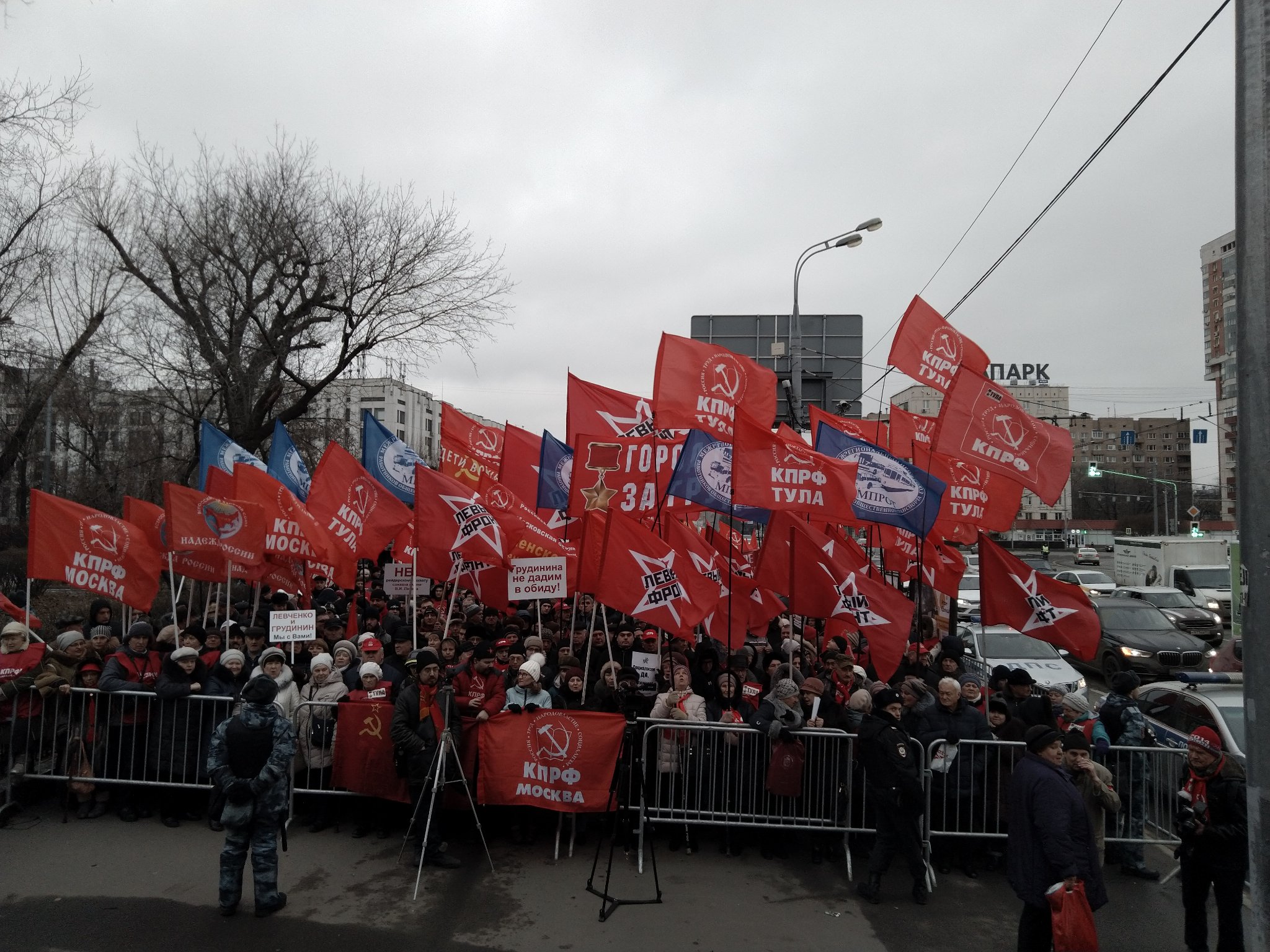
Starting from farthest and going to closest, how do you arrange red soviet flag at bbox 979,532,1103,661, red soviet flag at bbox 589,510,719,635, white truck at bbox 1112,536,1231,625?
white truck at bbox 1112,536,1231,625, red soviet flag at bbox 979,532,1103,661, red soviet flag at bbox 589,510,719,635

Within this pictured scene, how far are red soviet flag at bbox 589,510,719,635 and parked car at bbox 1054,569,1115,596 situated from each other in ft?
70.3

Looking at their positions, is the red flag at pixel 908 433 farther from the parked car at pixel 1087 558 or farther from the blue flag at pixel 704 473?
the parked car at pixel 1087 558

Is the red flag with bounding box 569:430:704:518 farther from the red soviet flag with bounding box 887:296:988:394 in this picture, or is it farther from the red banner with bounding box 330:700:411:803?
the red banner with bounding box 330:700:411:803

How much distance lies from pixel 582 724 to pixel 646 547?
6.67 ft

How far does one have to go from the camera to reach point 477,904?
234 inches

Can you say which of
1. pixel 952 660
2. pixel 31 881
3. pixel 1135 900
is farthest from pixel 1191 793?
pixel 31 881

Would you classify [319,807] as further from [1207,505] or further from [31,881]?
[1207,505]

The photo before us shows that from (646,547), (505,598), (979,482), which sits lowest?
(505,598)

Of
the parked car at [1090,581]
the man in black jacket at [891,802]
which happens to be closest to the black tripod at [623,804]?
the man in black jacket at [891,802]

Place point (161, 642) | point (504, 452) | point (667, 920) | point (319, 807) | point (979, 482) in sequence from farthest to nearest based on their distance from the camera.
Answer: point (504, 452), point (979, 482), point (161, 642), point (319, 807), point (667, 920)

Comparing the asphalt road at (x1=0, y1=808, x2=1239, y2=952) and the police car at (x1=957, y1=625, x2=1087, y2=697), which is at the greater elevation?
the police car at (x1=957, y1=625, x2=1087, y2=697)

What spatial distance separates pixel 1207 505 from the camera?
84000 millimetres

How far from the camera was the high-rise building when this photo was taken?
54.7 metres

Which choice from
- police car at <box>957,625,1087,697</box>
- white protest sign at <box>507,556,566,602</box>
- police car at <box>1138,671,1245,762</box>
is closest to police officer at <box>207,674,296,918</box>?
white protest sign at <box>507,556,566,602</box>
